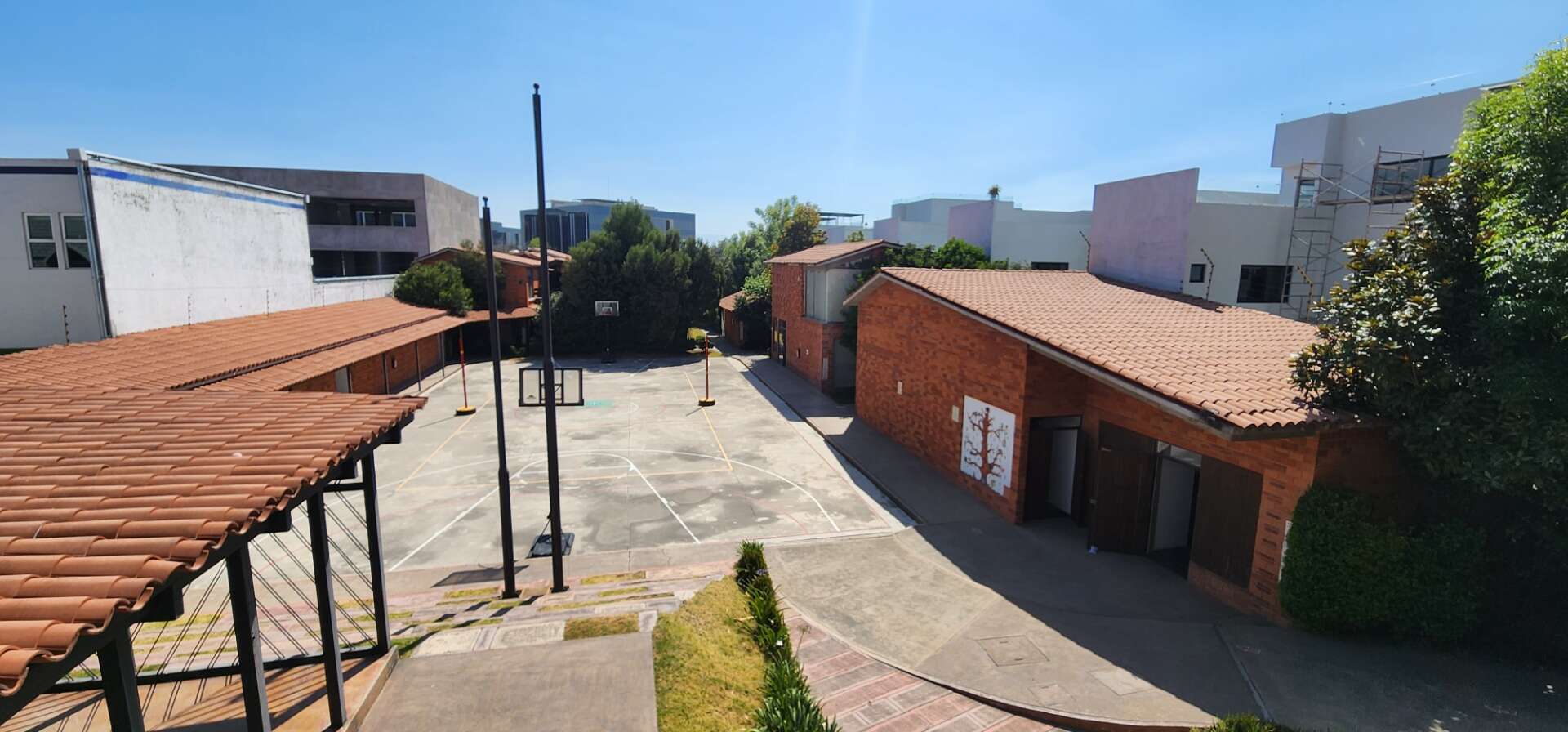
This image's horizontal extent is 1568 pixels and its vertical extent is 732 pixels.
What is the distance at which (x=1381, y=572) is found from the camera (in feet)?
29.5

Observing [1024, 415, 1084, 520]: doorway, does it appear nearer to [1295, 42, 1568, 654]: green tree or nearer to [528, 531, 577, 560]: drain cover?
[1295, 42, 1568, 654]: green tree

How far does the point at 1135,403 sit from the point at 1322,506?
360cm

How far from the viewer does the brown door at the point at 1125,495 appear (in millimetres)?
12602

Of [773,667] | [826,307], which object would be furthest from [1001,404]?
[826,307]

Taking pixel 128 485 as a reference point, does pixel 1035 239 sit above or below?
above

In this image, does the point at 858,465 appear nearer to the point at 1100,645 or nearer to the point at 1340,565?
the point at 1100,645

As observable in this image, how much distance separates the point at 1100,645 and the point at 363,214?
187ft

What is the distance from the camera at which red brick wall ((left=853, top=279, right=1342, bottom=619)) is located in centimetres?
1008

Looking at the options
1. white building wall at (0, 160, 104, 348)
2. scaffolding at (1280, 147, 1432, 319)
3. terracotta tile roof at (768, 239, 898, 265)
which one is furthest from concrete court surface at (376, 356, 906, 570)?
scaffolding at (1280, 147, 1432, 319)

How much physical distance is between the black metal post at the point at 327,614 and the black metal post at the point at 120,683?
281 centimetres

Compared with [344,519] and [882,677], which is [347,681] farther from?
[344,519]

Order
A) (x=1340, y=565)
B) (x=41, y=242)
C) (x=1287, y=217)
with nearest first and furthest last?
(x=1340, y=565) < (x=41, y=242) < (x=1287, y=217)

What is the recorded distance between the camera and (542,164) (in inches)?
431

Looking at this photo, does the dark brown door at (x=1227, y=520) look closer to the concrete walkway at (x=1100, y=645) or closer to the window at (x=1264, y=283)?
the concrete walkway at (x=1100, y=645)
